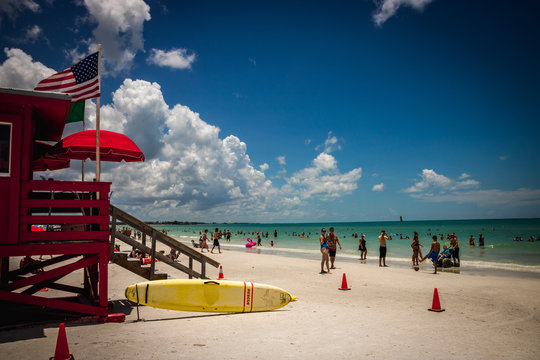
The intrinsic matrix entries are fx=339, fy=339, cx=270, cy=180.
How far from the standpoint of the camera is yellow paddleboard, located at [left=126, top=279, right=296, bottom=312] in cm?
874

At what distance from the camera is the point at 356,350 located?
6.25 m

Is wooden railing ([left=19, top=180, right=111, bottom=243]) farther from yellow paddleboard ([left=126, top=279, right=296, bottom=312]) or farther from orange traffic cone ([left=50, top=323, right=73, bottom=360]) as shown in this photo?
orange traffic cone ([left=50, top=323, right=73, bottom=360])

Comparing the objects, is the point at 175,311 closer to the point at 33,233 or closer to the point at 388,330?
the point at 33,233

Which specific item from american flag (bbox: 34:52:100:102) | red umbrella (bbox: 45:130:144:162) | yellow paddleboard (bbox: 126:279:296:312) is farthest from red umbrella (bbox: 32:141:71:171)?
yellow paddleboard (bbox: 126:279:296:312)

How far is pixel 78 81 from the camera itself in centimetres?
818

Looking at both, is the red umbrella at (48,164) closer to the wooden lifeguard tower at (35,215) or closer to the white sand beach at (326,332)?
the wooden lifeguard tower at (35,215)

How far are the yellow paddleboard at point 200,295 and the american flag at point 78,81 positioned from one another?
495 cm

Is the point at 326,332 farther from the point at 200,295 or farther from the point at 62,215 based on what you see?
the point at 62,215

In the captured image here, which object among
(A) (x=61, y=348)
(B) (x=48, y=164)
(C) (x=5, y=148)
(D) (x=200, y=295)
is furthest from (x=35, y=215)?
(B) (x=48, y=164)

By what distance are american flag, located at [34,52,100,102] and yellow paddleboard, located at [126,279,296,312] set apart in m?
4.95

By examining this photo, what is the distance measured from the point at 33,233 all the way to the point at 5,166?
1499mm

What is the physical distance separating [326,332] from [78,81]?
8.19 metres

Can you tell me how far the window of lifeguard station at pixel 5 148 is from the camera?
6.98 m

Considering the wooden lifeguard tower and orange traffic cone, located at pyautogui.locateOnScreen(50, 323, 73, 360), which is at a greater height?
the wooden lifeguard tower
